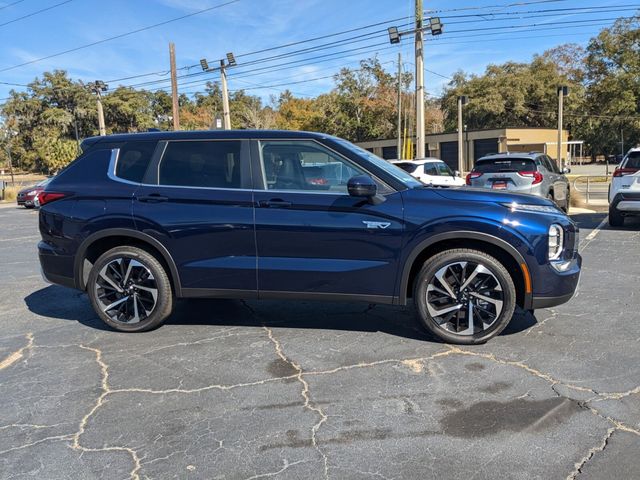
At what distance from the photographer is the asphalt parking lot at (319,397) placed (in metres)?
2.81

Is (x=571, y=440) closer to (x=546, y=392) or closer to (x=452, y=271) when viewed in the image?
(x=546, y=392)

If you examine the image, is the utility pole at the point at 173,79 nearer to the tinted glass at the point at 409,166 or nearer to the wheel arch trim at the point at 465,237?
the tinted glass at the point at 409,166

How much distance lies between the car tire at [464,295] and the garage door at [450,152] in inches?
1842

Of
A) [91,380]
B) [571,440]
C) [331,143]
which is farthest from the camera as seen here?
[331,143]

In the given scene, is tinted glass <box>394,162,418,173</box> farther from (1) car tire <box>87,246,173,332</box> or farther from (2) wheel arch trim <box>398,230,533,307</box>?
(1) car tire <box>87,246,173,332</box>

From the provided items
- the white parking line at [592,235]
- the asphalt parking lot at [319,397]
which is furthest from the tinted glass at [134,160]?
the white parking line at [592,235]

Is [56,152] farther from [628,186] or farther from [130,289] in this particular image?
[130,289]

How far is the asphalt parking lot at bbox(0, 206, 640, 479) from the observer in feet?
9.23

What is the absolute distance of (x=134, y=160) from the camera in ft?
16.0

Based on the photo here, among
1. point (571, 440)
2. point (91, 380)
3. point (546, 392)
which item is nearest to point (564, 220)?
point (546, 392)

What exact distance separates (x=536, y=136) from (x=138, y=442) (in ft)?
169

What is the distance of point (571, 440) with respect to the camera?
2963 mm

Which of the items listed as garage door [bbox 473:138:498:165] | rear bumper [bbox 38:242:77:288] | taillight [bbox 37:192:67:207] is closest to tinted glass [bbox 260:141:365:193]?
taillight [bbox 37:192:67:207]

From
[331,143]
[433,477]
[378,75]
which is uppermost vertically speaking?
[378,75]
